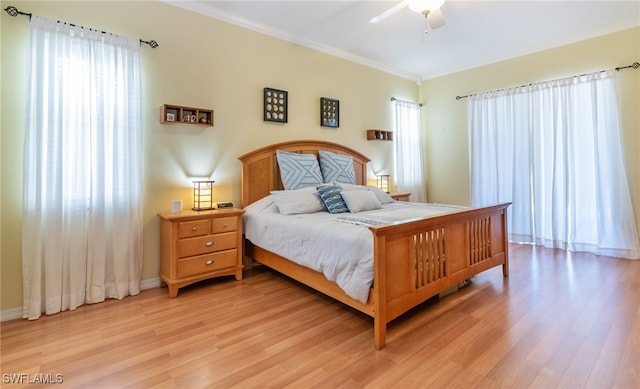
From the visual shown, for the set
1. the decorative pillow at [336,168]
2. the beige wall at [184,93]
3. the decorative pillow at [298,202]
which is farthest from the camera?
the decorative pillow at [336,168]

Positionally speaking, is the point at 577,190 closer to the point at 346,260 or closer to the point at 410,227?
Answer: the point at 410,227

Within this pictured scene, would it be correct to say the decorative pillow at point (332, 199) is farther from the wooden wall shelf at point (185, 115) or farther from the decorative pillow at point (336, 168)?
the wooden wall shelf at point (185, 115)

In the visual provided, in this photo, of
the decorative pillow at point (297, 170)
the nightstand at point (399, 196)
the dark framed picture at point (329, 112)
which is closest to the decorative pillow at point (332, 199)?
the decorative pillow at point (297, 170)

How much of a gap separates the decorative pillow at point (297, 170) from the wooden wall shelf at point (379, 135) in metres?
1.38

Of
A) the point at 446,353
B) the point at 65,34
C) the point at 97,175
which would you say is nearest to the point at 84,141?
the point at 97,175

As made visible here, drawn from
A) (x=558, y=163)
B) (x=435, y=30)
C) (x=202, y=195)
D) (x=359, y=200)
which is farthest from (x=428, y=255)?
(x=558, y=163)

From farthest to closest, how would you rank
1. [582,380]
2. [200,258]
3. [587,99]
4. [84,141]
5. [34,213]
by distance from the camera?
[587,99]
[200,258]
[84,141]
[34,213]
[582,380]

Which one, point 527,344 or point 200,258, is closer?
point 527,344

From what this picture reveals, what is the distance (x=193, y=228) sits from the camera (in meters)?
2.82

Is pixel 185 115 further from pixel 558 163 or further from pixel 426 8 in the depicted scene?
pixel 558 163

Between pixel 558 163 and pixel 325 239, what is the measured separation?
3605mm

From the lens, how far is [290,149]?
390 centimetres

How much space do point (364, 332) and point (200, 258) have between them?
1602 millimetres

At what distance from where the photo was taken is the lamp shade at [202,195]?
3168mm
